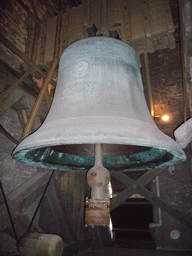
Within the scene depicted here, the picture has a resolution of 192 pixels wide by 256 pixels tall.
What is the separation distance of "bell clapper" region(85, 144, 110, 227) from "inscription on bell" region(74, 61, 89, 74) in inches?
27.0

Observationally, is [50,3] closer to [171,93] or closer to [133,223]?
[171,93]

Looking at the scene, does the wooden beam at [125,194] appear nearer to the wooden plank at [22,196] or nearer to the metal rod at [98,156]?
the wooden plank at [22,196]

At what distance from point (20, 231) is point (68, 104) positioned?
7.36 feet

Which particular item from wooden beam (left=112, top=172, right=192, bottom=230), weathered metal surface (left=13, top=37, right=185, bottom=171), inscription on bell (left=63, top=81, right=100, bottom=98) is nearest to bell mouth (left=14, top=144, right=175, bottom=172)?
weathered metal surface (left=13, top=37, right=185, bottom=171)

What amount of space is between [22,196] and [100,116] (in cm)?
180

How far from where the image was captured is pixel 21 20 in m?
2.80

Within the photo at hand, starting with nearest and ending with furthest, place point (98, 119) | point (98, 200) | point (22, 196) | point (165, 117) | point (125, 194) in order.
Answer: point (98, 119), point (98, 200), point (22, 196), point (125, 194), point (165, 117)

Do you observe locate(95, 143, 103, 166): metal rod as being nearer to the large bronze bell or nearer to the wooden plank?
the large bronze bell

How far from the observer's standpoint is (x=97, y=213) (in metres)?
1.17

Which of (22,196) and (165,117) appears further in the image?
(165,117)

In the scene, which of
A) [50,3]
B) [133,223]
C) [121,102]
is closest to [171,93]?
[50,3]

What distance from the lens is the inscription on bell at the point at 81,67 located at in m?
1.41

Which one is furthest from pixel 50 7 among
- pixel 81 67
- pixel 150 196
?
pixel 150 196

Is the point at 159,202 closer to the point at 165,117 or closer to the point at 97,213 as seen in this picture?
the point at 165,117
